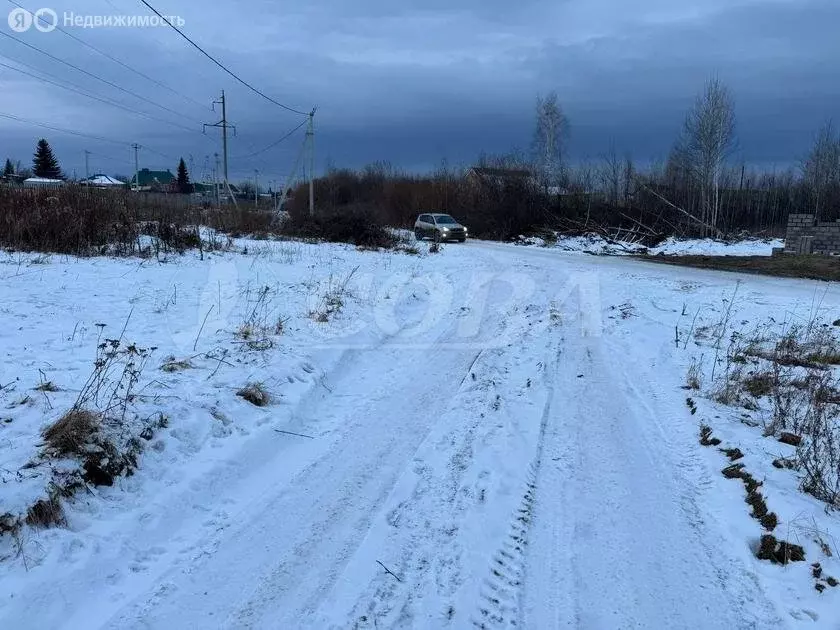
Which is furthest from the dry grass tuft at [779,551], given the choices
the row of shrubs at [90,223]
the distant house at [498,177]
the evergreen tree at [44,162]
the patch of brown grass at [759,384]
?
the evergreen tree at [44,162]

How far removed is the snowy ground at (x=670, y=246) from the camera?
92.7 feet

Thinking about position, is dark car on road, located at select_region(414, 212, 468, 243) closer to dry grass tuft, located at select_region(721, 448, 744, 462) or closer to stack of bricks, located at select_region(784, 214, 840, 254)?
stack of bricks, located at select_region(784, 214, 840, 254)

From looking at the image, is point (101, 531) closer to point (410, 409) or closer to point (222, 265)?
point (410, 409)

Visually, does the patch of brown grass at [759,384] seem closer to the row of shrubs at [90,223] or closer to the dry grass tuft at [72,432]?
the dry grass tuft at [72,432]

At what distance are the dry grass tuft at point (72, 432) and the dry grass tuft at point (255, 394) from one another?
1.61 metres

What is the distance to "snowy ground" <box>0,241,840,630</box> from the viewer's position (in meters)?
3.10

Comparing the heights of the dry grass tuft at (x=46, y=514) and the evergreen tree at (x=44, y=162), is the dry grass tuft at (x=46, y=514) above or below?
below

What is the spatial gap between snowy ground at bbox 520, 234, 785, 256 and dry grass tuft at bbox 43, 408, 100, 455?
2781 centimetres

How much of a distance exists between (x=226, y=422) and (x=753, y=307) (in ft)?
35.6

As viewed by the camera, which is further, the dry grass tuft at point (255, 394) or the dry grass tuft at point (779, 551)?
the dry grass tuft at point (255, 394)

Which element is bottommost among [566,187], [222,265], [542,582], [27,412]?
[542,582]

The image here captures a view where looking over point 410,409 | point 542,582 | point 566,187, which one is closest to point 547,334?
point 410,409

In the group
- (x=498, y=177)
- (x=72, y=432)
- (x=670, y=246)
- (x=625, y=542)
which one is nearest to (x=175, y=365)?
(x=72, y=432)

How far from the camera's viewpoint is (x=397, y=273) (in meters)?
16.0
